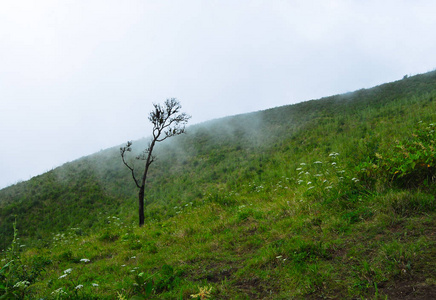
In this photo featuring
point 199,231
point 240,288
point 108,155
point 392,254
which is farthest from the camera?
point 108,155

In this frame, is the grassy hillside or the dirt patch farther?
the grassy hillside

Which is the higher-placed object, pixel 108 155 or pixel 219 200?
pixel 108 155

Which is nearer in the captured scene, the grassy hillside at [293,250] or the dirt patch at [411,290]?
the dirt patch at [411,290]

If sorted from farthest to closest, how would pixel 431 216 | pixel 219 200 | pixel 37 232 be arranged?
pixel 37 232 < pixel 219 200 < pixel 431 216

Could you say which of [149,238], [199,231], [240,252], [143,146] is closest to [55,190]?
[143,146]

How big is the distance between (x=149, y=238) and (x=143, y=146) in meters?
23.9

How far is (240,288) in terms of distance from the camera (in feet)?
9.93

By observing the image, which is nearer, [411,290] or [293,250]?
[411,290]

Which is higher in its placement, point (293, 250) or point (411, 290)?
point (411, 290)

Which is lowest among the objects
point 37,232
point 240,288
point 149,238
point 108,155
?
point 37,232

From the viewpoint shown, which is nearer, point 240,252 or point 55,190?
point 240,252

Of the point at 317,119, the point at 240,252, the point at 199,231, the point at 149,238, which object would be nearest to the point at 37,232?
the point at 149,238

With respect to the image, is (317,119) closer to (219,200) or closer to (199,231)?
(219,200)

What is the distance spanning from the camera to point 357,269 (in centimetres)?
273
